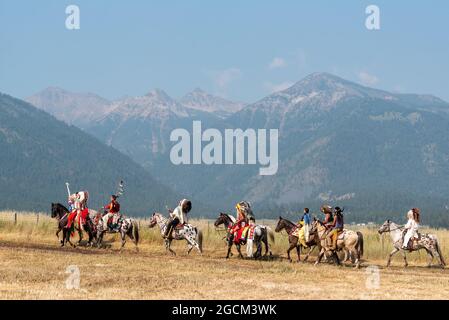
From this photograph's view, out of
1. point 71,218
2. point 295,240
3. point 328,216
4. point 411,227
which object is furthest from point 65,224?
point 411,227

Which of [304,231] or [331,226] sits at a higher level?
[331,226]

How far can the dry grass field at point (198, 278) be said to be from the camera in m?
Answer: 18.4

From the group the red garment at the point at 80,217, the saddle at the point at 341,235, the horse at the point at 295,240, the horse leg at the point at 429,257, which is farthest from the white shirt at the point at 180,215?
the horse leg at the point at 429,257

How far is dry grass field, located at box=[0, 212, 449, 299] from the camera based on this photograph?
60.2 ft

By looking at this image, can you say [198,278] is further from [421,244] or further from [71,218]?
[71,218]

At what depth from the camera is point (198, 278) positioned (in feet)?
70.0

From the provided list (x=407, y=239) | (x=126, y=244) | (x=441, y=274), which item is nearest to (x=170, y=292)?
(x=441, y=274)

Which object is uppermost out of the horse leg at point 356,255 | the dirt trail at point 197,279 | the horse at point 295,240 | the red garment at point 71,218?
the red garment at point 71,218

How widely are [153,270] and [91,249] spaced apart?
9.27 metres

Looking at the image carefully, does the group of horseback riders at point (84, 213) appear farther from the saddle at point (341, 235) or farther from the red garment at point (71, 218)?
the saddle at point (341, 235)

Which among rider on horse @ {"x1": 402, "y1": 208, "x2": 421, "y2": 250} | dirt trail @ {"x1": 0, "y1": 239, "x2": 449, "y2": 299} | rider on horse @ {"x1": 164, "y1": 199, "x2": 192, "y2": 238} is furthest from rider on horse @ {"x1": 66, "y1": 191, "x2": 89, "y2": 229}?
rider on horse @ {"x1": 402, "y1": 208, "x2": 421, "y2": 250}

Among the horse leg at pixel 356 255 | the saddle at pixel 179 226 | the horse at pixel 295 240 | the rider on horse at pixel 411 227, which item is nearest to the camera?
→ the horse leg at pixel 356 255
